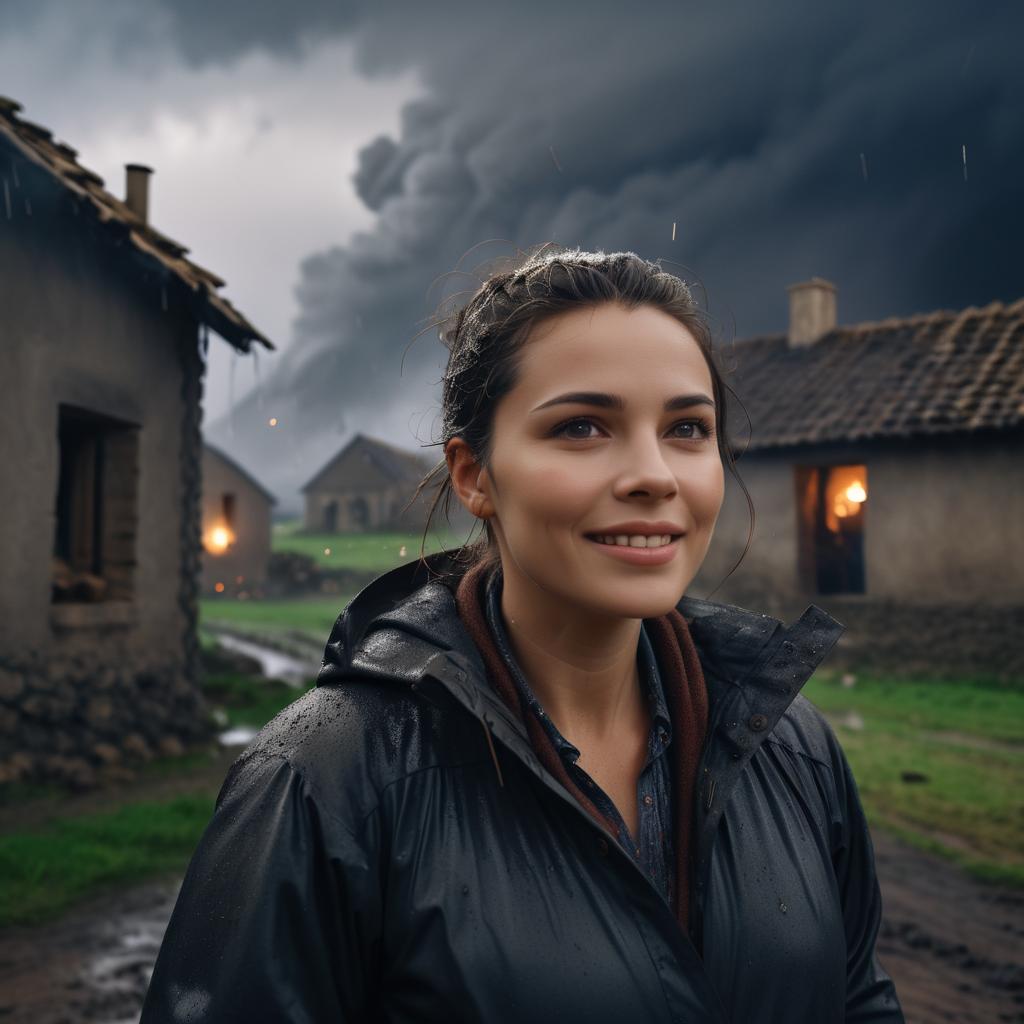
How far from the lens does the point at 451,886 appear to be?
1.22m

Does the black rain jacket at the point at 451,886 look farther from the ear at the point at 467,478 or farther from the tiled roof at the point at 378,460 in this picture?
the tiled roof at the point at 378,460

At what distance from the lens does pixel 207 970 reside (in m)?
1.18

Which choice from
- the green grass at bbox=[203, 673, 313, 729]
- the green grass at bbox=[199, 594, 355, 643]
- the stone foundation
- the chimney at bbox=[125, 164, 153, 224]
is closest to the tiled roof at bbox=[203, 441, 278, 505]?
the green grass at bbox=[199, 594, 355, 643]

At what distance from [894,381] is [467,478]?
13.7 meters

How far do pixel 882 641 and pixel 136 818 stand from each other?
398 inches

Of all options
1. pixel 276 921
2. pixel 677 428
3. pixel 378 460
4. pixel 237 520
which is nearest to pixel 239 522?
pixel 237 520

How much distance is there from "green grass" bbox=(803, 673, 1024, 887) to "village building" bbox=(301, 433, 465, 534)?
31739 millimetres

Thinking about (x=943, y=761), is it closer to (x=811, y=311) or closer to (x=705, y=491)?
(x=705, y=491)

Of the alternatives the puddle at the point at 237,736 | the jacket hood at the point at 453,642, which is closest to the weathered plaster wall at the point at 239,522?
the puddle at the point at 237,736

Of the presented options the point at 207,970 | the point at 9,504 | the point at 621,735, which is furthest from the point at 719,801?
the point at 9,504

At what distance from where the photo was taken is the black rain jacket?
1190mm

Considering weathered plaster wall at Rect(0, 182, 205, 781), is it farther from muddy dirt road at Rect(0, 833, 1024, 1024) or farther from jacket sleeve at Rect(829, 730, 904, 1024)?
jacket sleeve at Rect(829, 730, 904, 1024)

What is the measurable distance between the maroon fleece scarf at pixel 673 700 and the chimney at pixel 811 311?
629 inches

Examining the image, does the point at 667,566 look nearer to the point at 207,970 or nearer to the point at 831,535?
the point at 207,970
